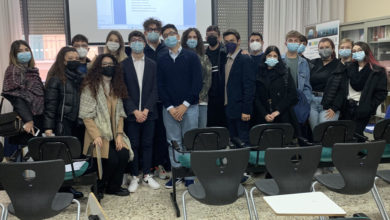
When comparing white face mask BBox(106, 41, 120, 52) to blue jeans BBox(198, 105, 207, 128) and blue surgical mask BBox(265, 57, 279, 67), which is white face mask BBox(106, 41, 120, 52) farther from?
blue surgical mask BBox(265, 57, 279, 67)

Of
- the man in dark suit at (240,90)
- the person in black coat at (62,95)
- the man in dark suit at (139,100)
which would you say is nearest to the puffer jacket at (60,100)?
the person in black coat at (62,95)

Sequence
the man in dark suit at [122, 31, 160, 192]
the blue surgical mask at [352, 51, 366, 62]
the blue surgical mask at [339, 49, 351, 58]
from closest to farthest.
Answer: the man in dark suit at [122, 31, 160, 192]
the blue surgical mask at [352, 51, 366, 62]
the blue surgical mask at [339, 49, 351, 58]

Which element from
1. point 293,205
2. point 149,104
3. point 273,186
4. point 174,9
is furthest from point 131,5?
point 293,205

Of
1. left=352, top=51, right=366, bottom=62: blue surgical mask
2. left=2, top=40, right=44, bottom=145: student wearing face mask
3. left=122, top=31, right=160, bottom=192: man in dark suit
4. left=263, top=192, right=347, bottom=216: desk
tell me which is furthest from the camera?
left=352, top=51, right=366, bottom=62: blue surgical mask

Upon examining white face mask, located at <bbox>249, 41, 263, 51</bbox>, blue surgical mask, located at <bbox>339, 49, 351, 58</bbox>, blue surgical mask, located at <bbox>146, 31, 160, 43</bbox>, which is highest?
blue surgical mask, located at <bbox>146, 31, 160, 43</bbox>

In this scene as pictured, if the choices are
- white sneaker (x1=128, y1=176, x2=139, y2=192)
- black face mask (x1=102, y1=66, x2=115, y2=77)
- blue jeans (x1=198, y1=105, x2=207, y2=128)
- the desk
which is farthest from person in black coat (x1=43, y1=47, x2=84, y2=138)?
the desk

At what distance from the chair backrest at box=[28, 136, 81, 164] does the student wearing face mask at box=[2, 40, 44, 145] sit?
23.8 inches

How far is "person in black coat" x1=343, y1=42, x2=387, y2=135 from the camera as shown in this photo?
3.51 m

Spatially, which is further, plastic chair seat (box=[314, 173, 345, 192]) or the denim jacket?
the denim jacket

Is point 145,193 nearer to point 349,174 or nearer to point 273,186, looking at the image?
point 273,186

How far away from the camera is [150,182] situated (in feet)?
11.4

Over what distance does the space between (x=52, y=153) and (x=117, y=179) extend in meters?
0.78

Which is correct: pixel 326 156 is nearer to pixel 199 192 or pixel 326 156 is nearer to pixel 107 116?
pixel 199 192

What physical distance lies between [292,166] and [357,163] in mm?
474
